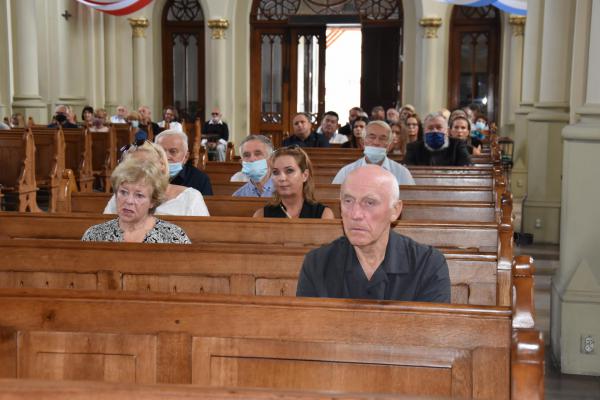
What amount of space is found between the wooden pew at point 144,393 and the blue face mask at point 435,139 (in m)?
6.44

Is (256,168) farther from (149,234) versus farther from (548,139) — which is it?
(548,139)

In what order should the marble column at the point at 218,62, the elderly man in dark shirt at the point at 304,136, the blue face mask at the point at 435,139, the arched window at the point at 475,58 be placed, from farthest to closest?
the marble column at the point at 218,62 → the arched window at the point at 475,58 → the elderly man in dark shirt at the point at 304,136 → the blue face mask at the point at 435,139

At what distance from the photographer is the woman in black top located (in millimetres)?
4770

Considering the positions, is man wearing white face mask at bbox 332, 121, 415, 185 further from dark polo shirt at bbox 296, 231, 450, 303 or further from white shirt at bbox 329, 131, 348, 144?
white shirt at bbox 329, 131, 348, 144

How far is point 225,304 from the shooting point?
7.66ft

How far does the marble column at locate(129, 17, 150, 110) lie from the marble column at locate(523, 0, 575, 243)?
1084 centimetres

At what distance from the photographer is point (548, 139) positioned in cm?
883

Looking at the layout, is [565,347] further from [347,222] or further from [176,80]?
[176,80]

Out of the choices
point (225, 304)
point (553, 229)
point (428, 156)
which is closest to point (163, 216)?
point (225, 304)

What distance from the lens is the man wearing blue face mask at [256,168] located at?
5.92 metres

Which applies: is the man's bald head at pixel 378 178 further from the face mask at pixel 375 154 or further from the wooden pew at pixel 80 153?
the wooden pew at pixel 80 153

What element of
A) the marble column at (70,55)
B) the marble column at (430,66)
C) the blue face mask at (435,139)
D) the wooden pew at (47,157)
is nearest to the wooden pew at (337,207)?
the blue face mask at (435,139)

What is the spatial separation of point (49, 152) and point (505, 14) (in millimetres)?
9842

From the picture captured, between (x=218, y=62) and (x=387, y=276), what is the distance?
15201 mm
